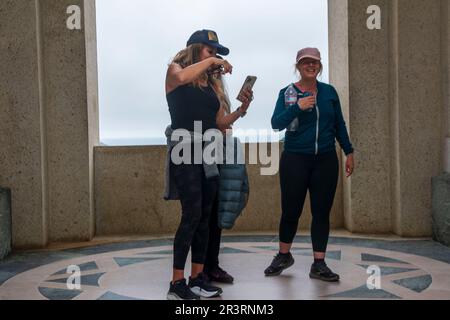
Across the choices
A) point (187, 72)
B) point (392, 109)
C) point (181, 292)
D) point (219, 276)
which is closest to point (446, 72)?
point (392, 109)

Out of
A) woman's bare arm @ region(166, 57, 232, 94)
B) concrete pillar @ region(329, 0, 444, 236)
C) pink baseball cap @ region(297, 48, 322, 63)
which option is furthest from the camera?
concrete pillar @ region(329, 0, 444, 236)

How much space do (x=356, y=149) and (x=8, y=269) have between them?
3162 millimetres

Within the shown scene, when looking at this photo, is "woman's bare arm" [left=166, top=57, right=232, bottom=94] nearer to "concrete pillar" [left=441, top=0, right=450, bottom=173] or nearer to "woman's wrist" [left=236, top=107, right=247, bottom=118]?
"woman's wrist" [left=236, top=107, right=247, bottom=118]

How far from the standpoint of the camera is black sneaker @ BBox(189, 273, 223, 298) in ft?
10.8

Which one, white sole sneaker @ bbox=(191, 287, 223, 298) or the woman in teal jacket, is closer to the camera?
white sole sneaker @ bbox=(191, 287, 223, 298)

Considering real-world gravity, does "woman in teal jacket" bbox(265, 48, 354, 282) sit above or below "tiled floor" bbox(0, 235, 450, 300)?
above

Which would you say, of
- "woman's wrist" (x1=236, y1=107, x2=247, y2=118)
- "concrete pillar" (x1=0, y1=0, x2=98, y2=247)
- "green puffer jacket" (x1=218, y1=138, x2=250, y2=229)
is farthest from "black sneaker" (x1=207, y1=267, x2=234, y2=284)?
"concrete pillar" (x1=0, y1=0, x2=98, y2=247)

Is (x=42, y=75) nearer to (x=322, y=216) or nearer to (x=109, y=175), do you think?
(x=109, y=175)

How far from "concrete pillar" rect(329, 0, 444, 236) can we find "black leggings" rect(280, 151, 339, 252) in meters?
1.84

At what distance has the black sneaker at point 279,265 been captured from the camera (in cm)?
388

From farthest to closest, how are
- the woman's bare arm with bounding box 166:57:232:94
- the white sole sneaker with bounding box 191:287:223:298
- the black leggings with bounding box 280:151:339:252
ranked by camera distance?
the black leggings with bounding box 280:151:339:252
the white sole sneaker with bounding box 191:287:223:298
the woman's bare arm with bounding box 166:57:232:94

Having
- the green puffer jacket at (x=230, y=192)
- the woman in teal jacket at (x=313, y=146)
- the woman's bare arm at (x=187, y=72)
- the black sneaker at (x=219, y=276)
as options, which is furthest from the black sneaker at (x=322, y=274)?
the woman's bare arm at (x=187, y=72)
